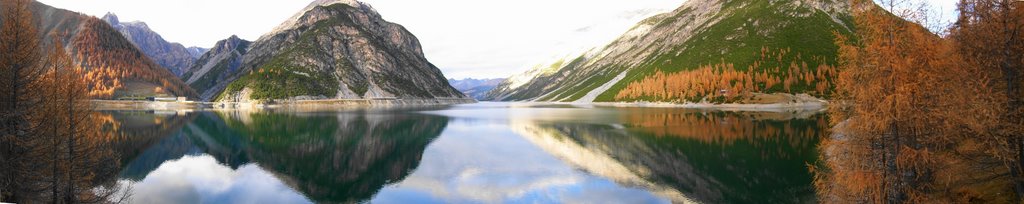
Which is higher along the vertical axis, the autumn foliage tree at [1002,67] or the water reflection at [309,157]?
the autumn foliage tree at [1002,67]

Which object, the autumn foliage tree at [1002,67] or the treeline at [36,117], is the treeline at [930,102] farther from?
the treeline at [36,117]

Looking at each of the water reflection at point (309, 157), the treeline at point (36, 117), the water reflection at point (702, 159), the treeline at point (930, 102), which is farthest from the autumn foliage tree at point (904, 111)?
the treeline at point (36, 117)

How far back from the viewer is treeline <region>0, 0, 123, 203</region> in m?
22.2

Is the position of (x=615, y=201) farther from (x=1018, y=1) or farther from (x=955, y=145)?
(x=1018, y=1)

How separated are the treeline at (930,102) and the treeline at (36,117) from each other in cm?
3590

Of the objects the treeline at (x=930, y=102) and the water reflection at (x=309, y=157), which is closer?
the treeline at (x=930, y=102)

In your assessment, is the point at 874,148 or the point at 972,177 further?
the point at 972,177

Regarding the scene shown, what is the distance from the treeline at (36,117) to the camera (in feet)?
73.0

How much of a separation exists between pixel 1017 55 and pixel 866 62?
5030 millimetres

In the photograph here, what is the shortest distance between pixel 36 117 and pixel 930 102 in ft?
129

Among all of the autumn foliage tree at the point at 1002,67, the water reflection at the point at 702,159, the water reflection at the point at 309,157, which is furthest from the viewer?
the water reflection at the point at 309,157

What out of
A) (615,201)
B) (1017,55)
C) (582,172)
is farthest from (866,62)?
(582,172)

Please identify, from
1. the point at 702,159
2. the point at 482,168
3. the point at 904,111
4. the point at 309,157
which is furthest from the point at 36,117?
the point at 702,159

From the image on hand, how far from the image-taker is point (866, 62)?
749 inches
